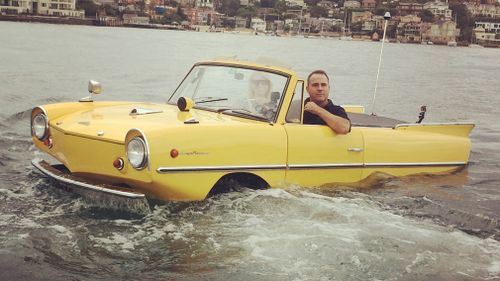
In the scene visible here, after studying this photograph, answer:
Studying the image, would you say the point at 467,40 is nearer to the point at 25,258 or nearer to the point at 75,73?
the point at 75,73

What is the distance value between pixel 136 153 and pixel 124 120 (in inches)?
33.6

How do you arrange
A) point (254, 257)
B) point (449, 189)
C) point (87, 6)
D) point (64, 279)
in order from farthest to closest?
1. point (87, 6)
2. point (449, 189)
3. point (254, 257)
4. point (64, 279)

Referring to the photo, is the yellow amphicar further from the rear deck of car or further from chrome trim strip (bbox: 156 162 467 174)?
the rear deck of car

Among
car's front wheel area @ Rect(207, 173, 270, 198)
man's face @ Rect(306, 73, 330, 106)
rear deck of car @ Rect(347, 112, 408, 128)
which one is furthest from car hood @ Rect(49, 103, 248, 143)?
rear deck of car @ Rect(347, 112, 408, 128)

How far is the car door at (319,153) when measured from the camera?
22.6 feet

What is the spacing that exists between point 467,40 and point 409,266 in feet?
555

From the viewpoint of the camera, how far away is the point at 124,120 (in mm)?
6461

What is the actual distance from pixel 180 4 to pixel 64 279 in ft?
550

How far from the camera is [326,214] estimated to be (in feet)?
21.5

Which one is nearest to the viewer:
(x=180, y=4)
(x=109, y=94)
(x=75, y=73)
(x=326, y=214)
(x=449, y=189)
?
(x=326, y=214)

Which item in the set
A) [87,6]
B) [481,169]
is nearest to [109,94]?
[481,169]

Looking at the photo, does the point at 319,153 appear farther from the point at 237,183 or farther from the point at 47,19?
the point at 47,19

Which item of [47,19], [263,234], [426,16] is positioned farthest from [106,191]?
[426,16]

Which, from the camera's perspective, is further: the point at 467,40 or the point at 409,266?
the point at 467,40
